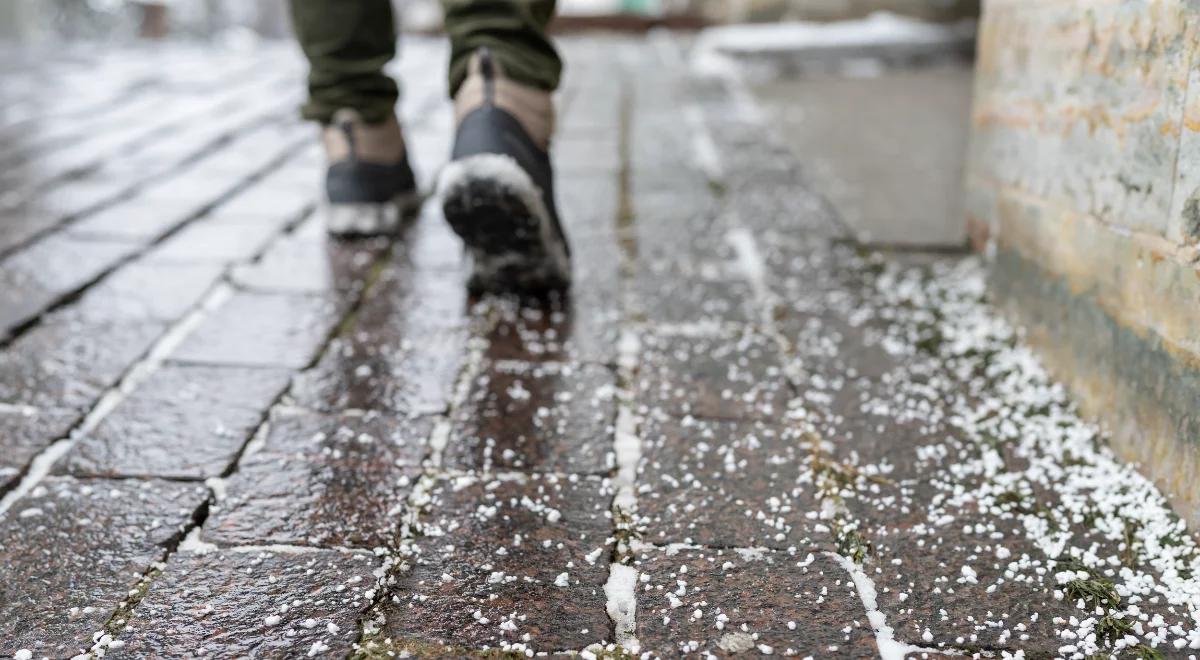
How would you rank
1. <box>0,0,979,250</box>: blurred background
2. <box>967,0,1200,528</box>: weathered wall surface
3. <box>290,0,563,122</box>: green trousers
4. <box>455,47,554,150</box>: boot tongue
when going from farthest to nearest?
<box>0,0,979,250</box>: blurred background, <box>290,0,563,122</box>: green trousers, <box>455,47,554,150</box>: boot tongue, <box>967,0,1200,528</box>: weathered wall surface

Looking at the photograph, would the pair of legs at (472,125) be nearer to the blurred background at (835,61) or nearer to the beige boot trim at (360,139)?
the beige boot trim at (360,139)

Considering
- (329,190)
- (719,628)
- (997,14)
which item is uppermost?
(997,14)

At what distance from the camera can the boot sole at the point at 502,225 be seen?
5.91 feet

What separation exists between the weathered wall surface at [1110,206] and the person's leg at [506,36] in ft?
3.05

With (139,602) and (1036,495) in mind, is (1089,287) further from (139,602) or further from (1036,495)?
(139,602)

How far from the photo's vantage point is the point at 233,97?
4.56m

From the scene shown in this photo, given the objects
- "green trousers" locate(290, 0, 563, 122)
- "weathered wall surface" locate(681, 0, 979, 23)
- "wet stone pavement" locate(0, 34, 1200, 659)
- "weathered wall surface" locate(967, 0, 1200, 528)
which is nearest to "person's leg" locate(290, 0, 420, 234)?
"green trousers" locate(290, 0, 563, 122)

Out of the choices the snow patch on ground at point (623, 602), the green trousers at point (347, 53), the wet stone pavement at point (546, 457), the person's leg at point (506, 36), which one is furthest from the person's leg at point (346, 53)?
the snow patch on ground at point (623, 602)

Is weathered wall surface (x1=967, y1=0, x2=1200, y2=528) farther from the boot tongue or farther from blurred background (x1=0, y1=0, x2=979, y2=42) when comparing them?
blurred background (x1=0, y1=0, x2=979, y2=42)

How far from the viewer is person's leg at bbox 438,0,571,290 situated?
5.96 ft

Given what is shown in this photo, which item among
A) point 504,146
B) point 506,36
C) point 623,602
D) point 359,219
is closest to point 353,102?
point 359,219

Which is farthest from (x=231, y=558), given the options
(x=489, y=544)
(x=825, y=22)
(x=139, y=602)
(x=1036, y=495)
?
(x=825, y=22)

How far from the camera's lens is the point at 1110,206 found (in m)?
1.52

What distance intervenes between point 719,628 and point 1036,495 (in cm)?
55
